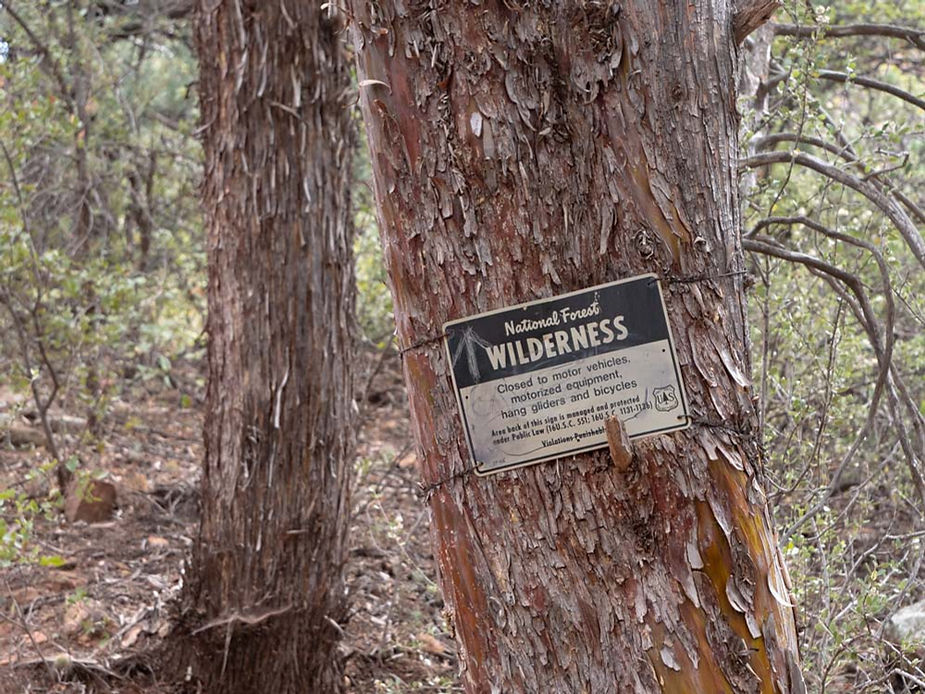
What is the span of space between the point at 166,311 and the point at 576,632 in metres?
6.27

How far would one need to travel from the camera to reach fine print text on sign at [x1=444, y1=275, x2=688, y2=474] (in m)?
1.74

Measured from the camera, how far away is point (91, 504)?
572cm

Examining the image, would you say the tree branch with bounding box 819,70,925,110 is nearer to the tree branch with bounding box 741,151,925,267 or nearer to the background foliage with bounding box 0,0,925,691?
the background foliage with bounding box 0,0,925,691

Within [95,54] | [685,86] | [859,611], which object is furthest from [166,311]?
[685,86]

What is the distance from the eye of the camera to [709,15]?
1.80m

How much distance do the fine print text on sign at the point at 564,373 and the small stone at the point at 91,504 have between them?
14.3 feet

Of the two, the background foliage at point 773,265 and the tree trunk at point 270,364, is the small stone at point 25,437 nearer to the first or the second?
the background foliage at point 773,265

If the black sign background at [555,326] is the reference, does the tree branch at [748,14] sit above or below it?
above

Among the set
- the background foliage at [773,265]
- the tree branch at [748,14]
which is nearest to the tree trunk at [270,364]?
the background foliage at [773,265]

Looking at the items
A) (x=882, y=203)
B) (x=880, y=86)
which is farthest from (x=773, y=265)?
(x=882, y=203)

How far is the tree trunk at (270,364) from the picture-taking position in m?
3.99

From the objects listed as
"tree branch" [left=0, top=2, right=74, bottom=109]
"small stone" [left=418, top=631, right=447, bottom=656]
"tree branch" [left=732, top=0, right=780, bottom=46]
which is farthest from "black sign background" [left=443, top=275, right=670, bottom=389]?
"tree branch" [left=0, top=2, right=74, bottom=109]

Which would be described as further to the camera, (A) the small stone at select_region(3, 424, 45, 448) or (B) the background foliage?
(A) the small stone at select_region(3, 424, 45, 448)

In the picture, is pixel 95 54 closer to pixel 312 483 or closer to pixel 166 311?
pixel 166 311
